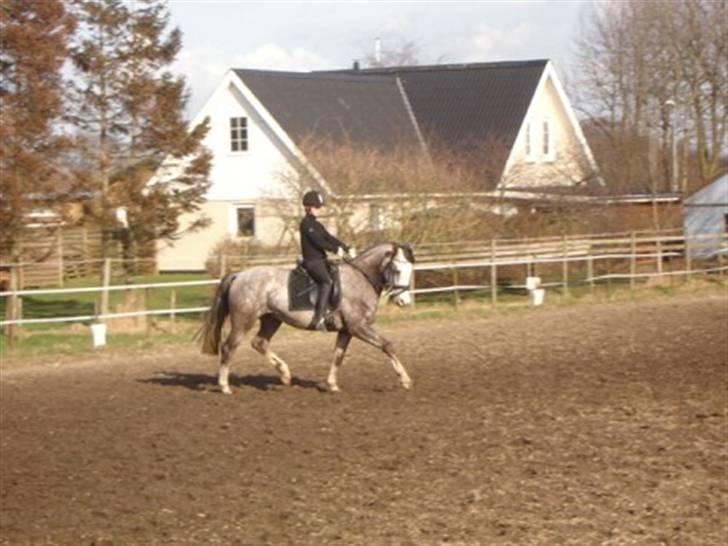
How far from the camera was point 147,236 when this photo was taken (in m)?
32.6

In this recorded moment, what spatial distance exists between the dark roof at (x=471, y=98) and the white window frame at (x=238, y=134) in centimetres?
610

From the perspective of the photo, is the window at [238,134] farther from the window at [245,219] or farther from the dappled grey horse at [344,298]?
the dappled grey horse at [344,298]

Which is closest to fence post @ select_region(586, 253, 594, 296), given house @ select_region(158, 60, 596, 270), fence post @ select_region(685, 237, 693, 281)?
fence post @ select_region(685, 237, 693, 281)

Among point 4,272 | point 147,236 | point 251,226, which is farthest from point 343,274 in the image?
point 251,226

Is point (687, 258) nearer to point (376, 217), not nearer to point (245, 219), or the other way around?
point (376, 217)

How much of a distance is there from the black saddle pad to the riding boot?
0.05m

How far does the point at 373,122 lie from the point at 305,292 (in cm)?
3216

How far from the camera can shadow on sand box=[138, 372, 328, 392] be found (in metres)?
17.5

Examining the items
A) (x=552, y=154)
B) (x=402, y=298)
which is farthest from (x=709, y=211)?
(x=402, y=298)

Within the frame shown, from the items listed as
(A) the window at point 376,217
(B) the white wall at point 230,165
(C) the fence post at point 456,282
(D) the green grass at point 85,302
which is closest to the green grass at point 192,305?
(D) the green grass at point 85,302

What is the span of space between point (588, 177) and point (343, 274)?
26.4 meters

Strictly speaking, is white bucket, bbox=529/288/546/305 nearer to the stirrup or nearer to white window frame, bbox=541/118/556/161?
the stirrup

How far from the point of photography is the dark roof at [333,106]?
1841 inches

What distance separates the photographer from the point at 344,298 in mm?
16812
